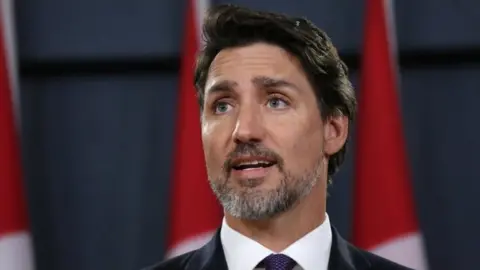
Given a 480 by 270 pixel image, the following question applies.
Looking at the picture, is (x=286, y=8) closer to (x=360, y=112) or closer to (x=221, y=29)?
(x=360, y=112)

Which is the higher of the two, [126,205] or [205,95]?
[205,95]

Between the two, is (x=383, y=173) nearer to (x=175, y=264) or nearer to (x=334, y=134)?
(x=334, y=134)

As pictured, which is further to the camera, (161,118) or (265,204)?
(161,118)

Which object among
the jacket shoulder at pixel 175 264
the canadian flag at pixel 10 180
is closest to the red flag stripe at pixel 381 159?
the jacket shoulder at pixel 175 264

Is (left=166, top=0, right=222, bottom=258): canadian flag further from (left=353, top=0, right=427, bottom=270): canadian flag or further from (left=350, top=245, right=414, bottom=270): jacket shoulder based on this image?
(left=350, top=245, right=414, bottom=270): jacket shoulder

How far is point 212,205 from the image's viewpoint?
1.50 metres

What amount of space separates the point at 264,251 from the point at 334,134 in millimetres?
182

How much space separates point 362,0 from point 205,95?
65 centimetres

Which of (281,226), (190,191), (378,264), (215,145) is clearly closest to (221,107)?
(215,145)

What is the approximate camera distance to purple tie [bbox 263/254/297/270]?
3.44 ft

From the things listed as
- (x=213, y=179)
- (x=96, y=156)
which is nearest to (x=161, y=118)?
(x=96, y=156)

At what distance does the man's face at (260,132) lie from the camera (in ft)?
3.33

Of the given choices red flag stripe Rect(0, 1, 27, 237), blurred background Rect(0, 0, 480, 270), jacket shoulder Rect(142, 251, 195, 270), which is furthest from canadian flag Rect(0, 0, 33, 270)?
jacket shoulder Rect(142, 251, 195, 270)

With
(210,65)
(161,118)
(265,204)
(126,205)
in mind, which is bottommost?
(126,205)
